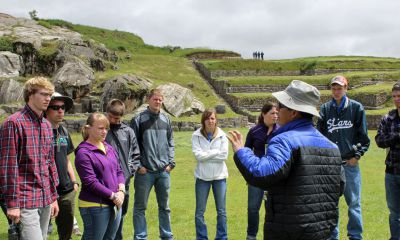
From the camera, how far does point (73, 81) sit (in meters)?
26.0

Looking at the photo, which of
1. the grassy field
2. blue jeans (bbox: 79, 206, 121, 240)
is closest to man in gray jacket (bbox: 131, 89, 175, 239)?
the grassy field

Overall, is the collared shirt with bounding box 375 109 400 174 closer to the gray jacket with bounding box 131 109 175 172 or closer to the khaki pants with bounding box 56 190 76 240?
the gray jacket with bounding box 131 109 175 172

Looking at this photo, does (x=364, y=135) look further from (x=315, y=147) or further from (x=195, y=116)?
(x=195, y=116)

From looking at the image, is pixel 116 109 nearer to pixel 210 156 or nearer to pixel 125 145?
pixel 125 145

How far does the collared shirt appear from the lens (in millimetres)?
5820

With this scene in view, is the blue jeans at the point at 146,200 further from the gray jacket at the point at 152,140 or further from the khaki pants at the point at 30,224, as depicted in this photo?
the khaki pants at the point at 30,224

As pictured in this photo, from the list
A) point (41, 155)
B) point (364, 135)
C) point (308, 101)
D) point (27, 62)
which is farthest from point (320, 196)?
point (27, 62)

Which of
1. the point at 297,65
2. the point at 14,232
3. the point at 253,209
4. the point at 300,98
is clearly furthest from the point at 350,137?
the point at 297,65

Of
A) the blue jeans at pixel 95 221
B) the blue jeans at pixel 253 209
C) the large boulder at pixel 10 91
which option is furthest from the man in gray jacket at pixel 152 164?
the large boulder at pixel 10 91

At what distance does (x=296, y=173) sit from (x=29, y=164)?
7.93 feet

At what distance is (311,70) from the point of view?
4047 cm

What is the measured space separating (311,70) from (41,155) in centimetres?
3862

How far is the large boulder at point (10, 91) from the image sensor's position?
81.6ft

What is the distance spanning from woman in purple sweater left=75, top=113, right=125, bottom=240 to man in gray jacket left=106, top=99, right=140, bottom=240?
101 centimetres
